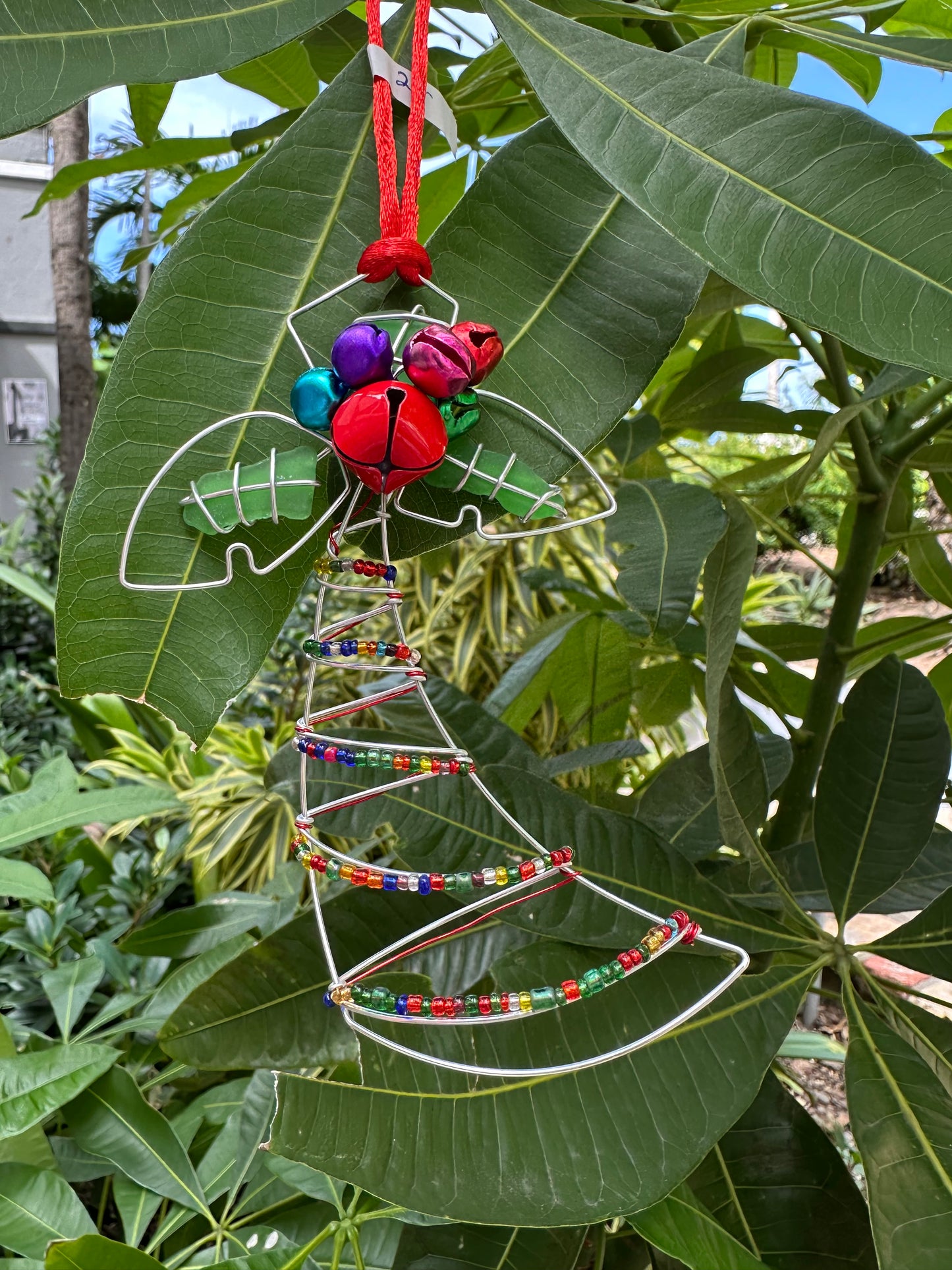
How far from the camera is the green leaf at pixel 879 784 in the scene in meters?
0.41

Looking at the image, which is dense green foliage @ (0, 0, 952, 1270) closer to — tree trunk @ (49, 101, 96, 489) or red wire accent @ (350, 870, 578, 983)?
red wire accent @ (350, 870, 578, 983)

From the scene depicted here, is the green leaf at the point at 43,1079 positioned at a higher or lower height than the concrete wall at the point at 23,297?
lower

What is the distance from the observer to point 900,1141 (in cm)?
34

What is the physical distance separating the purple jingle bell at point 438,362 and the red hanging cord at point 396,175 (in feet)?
0.09

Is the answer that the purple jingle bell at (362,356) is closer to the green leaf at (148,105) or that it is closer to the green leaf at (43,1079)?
the green leaf at (148,105)

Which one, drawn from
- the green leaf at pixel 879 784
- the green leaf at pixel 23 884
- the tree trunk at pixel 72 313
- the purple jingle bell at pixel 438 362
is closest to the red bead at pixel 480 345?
the purple jingle bell at pixel 438 362

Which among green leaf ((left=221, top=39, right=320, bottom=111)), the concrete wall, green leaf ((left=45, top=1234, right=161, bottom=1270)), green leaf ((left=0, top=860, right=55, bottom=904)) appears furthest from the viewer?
the concrete wall

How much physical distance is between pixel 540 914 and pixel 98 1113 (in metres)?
0.38

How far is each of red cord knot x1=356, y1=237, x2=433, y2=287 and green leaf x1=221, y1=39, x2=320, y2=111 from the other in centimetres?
26

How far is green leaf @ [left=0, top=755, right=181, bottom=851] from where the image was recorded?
2.14 ft

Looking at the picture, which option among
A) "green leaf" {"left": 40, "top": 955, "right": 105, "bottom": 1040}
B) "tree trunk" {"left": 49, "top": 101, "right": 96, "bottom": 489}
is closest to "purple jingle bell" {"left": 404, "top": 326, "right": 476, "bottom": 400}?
"green leaf" {"left": 40, "top": 955, "right": 105, "bottom": 1040}

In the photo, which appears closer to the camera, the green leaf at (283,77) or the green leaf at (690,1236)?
the green leaf at (690,1236)

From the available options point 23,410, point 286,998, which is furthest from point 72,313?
point 286,998

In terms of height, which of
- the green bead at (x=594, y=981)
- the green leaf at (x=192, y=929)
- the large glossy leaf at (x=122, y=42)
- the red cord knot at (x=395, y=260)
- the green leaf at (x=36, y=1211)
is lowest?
the green leaf at (x=36, y=1211)
